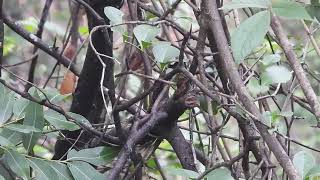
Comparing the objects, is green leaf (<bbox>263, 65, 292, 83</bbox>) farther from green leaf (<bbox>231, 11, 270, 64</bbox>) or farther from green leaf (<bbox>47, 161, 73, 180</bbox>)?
green leaf (<bbox>47, 161, 73, 180</bbox>)

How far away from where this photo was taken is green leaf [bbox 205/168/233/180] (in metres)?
0.76

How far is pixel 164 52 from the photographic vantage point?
0.92m

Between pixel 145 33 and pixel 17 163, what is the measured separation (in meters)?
0.28

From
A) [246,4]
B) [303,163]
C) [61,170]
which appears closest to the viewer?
[246,4]

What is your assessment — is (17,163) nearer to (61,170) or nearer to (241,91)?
(61,170)

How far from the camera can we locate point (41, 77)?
8.02 feet

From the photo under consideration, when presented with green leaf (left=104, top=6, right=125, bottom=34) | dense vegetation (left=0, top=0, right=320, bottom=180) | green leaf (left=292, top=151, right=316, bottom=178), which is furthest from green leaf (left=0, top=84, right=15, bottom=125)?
green leaf (left=292, top=151, right=316, bottom=178)

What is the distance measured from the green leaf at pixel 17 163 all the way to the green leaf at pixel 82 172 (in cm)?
8

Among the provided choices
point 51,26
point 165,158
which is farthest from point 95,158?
point 51,26

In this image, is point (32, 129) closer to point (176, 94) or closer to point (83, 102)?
point (176, 94)

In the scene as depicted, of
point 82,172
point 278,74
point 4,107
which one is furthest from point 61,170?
point 278,74

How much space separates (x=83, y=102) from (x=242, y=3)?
61 cm

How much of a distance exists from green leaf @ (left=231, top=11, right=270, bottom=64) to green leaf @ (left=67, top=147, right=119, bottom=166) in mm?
349

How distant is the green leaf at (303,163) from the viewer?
0.76 m
